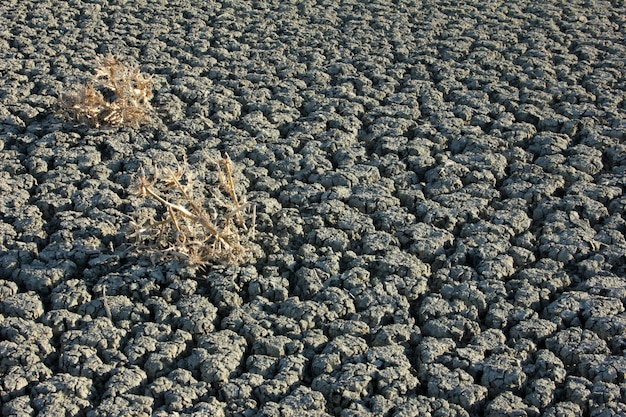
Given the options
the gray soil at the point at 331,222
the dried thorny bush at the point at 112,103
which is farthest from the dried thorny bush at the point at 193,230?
the dried thorny bush at the point at 112,103

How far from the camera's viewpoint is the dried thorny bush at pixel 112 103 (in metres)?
3.44

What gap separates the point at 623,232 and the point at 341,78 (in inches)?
64.5

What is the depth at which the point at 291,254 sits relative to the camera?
2824 millimetres

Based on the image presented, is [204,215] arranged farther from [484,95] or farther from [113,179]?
[484,95]

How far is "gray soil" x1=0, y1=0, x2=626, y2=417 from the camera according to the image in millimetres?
2332

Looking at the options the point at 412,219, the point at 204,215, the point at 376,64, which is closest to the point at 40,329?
the point at 204,215

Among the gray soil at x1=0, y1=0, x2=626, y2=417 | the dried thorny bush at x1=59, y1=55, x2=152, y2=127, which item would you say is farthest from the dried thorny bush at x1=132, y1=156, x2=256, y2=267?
the dried thorny bush at x1=59, y1=55, x2=152, y2=127

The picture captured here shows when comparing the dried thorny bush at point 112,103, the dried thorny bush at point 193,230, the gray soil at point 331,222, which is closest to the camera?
the gray soil at point 331,222

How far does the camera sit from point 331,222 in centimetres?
298

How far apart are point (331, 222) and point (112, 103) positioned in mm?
1264

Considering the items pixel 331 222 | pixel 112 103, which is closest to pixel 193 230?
pixel 331 222

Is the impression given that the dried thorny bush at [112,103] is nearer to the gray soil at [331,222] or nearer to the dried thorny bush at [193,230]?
the gray soil at [331,222]

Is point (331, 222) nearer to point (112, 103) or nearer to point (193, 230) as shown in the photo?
point (193, 230)

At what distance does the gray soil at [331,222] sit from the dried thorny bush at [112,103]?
6 cm
